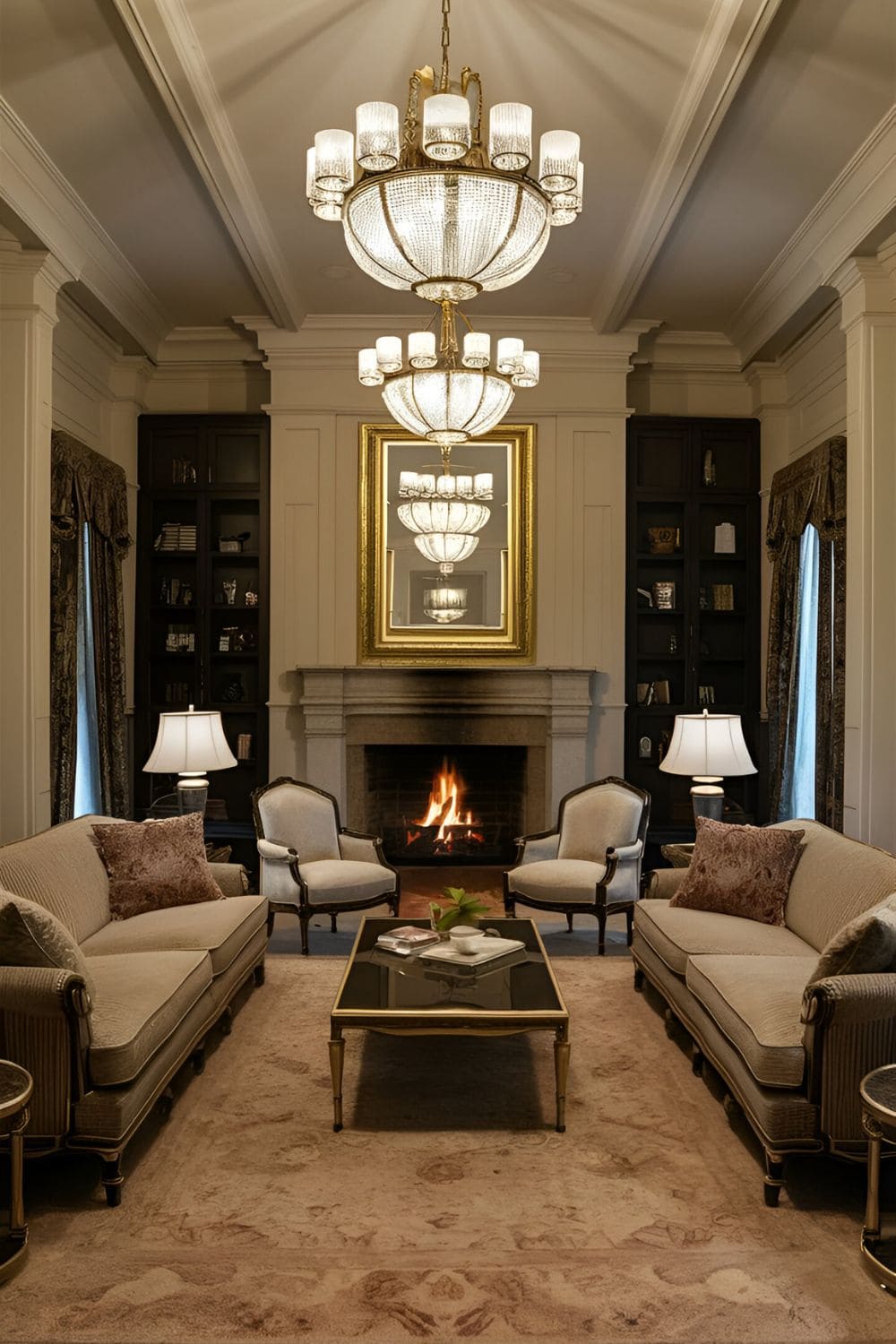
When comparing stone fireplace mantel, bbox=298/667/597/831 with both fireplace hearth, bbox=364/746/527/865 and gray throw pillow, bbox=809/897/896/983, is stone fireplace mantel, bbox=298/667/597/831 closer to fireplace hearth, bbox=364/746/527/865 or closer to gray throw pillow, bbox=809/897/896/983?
fireplace hearth, bbox=364/746/527/865

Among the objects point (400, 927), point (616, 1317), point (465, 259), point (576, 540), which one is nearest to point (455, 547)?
point (576, 540)

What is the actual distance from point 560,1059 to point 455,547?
12.3 ft

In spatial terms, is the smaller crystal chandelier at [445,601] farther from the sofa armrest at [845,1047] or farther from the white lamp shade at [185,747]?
the sofa armrest at [845,1047]

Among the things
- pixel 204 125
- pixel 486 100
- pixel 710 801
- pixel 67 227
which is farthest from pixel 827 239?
pixel 67 227

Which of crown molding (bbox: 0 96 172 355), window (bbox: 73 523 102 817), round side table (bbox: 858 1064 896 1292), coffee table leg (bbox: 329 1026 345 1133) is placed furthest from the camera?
window (bbox: 73 523 102 817)

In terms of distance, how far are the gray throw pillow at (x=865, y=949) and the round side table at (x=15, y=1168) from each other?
2.13 m

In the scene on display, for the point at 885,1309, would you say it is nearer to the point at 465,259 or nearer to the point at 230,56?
the point at 465,259

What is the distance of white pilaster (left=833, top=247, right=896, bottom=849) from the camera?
5148 mm

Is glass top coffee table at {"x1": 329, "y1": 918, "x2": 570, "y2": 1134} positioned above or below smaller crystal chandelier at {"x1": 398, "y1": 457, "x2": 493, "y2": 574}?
below

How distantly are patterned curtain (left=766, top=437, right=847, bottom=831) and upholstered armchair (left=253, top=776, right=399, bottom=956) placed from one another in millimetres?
2594

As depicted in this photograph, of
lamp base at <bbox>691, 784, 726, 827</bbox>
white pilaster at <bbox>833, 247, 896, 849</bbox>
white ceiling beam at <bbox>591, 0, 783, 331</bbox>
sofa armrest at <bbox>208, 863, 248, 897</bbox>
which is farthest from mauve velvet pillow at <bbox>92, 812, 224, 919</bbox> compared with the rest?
white ceiling beam at <bbox>591, 0, 783, 331</bbox>

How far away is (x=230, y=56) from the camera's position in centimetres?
412

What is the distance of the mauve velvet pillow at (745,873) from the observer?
4379 mm

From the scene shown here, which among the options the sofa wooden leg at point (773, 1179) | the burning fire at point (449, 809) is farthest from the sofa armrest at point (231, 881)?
the burning fire at point (449, 809)
